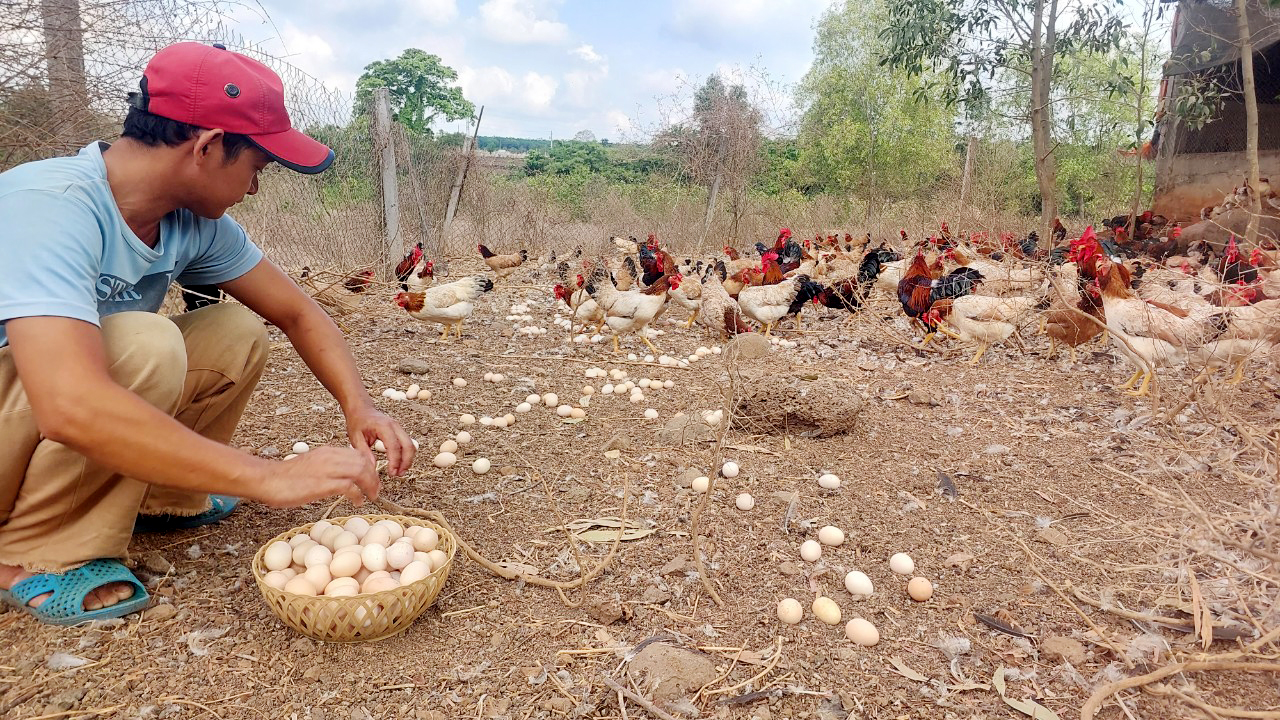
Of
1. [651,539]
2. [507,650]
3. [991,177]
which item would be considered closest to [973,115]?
[991,177]

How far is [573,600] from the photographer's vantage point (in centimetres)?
213

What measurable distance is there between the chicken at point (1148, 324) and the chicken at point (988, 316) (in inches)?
21.9

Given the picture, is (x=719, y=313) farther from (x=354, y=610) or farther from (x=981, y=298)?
(x=354, y=610)

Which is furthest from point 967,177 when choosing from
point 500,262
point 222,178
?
point 222,178

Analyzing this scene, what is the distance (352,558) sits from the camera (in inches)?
75.4

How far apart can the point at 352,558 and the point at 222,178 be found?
3.55 ft

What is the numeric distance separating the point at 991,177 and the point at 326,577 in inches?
706

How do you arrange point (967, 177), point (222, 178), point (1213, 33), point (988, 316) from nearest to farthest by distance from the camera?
point (222, 178)
point (988, 316)
point (1213, 33)
point (967, 177)

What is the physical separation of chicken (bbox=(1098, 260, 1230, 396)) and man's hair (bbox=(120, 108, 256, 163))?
4384mm

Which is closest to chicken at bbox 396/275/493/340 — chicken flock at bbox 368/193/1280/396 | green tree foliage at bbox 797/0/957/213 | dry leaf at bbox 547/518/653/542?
chicken flock at bbox 368/193/1280/396

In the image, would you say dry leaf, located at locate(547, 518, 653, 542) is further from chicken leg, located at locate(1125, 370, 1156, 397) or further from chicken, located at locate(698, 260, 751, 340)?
chicken leg, located at locate(1125, 370, 1156, 397)

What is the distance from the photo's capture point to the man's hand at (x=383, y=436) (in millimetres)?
2039

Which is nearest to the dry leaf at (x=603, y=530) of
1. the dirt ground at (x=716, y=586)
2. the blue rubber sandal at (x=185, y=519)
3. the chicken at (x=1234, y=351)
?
the dirt ground at (x=716, y=586)

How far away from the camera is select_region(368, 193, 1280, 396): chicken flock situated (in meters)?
4.23
